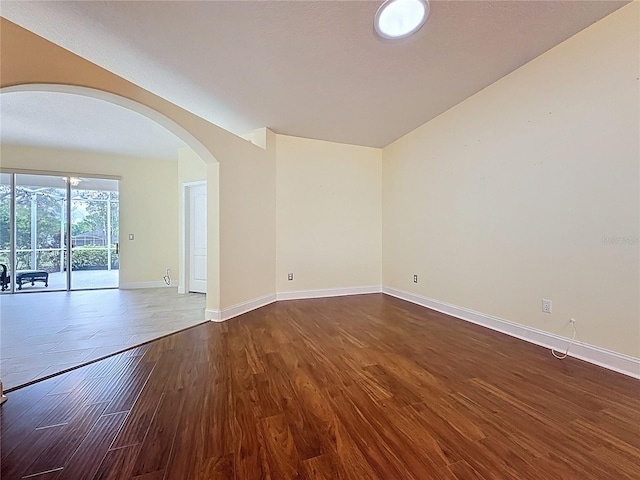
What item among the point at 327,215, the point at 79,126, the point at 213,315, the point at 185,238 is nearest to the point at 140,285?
the point at 185,238

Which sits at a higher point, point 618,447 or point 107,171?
point 107,171

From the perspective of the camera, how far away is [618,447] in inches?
54.7

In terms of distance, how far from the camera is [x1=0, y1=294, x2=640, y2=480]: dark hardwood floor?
4.16 ft

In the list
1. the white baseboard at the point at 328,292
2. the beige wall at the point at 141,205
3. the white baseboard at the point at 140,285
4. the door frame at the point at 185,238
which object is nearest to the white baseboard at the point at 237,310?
the white baseboard at the point at 328,292

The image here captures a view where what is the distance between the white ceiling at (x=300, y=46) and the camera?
209 cm

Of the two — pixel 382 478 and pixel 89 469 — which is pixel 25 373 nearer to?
pixel 89 469

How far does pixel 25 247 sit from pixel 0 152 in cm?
177

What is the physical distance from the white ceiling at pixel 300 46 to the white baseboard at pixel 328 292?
9.14ft

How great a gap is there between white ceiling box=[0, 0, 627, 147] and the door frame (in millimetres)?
2261

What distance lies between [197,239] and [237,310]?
89.4 inches

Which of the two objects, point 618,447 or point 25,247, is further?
point 25,247

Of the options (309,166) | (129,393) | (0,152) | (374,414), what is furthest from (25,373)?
(0,152)

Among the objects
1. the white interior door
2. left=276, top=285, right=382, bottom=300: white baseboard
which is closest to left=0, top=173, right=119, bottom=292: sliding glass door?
the white interior door

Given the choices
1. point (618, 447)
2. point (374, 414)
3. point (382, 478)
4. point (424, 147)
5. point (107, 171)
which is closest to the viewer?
point (382, 478)
